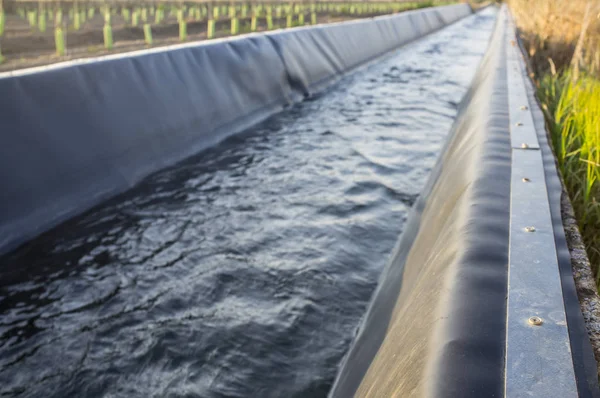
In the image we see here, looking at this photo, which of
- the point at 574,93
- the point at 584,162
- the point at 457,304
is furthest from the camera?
the point at 574,93

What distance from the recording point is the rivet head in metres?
0.99

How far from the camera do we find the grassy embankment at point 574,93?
221cm

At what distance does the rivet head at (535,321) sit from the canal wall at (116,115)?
89.6 inches

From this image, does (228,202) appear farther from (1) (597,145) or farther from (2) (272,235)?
(1) (597,145)

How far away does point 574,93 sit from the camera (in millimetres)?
3330

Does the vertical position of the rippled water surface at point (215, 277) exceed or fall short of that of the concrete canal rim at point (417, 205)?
it falls short

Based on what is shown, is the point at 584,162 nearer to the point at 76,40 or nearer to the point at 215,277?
the point at 215,277

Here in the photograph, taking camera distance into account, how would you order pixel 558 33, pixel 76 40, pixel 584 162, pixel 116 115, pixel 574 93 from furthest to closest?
pixel 76 40, pixel 558 33, pixel 574 93, pixel 116 115, pixel 584 162

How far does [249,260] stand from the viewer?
2.47 metres

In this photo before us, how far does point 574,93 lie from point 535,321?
2818 millimetres

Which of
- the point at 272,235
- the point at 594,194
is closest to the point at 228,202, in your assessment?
the point at 272,235

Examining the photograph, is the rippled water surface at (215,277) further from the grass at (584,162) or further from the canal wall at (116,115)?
the grass at (584,162)

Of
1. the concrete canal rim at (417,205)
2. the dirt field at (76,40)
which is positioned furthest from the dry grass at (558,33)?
the dirt field at (76,40)

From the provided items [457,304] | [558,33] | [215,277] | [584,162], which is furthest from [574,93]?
[558,33]
